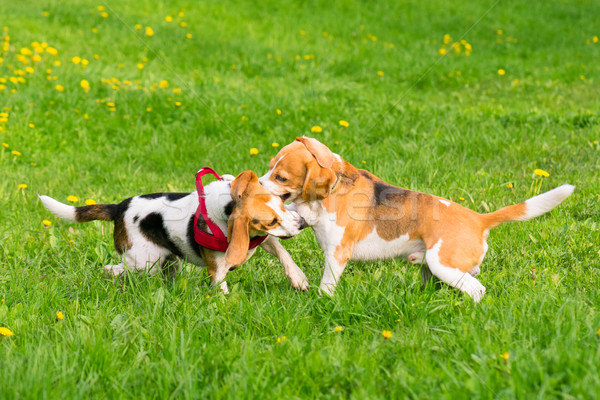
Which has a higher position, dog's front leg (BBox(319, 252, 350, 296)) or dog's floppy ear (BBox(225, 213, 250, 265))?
dog's floppy ear (BBox(225, 213, 250, 265))

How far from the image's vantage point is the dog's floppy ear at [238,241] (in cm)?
331

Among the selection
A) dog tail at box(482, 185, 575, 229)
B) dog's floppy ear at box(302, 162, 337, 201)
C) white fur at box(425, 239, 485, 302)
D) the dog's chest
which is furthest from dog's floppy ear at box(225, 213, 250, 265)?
dog tail at box(482, 185, 575, 229)

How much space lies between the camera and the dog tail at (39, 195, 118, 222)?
396 centimetres

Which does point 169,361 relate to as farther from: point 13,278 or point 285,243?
point 285,243

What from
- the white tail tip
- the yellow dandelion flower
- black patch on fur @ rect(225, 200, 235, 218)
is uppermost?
black patch on fur @ rect(225, 200, 235, 218)

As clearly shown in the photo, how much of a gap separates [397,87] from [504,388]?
7669 mm

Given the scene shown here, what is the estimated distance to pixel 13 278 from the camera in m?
3.69

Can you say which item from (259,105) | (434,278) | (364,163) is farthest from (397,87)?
(434,278)

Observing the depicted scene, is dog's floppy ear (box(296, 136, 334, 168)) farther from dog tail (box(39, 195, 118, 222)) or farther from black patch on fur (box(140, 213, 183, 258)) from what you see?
dog tail (box(39, 195, 118, 222))

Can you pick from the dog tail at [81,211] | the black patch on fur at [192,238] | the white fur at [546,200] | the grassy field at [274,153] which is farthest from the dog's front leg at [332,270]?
the dog tail at [81,211]

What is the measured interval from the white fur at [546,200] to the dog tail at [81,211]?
279cm

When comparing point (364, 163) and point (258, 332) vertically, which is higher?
point (258, 332)

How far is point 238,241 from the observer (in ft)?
10.9

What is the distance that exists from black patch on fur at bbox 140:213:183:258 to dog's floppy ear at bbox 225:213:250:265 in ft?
2.32
